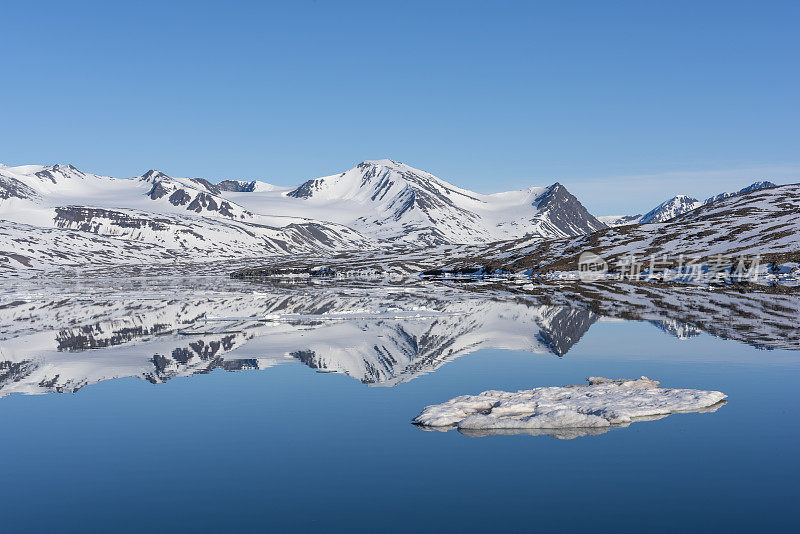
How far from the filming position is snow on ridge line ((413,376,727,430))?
2352 centimetres

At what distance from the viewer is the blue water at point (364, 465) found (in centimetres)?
1602

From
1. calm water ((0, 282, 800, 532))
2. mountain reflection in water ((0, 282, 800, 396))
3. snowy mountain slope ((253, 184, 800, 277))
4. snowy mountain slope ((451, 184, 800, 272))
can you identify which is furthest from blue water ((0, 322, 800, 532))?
snowy mountain slope ((451, 184, 800, 272))

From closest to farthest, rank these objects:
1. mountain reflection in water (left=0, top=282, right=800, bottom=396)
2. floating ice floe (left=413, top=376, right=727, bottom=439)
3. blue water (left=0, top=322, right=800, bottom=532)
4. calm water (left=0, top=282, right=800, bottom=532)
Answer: blue water (left=0, top=322, right=800, bottom=532) → calm water (left=0, top=282, right=800, bottom=532) → floating ice floe (left=413, top=376, right=727, bottom=439) → mountain reflection in water (left=0, top=282, right=800, bottom=396)

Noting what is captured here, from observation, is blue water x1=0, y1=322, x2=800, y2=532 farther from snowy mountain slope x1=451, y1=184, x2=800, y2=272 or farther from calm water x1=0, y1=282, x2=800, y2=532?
snowy mountain slope x1=451, y1=184, x2=800, y2=272

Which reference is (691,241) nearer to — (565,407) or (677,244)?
(677,244)

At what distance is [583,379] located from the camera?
31.9 meters

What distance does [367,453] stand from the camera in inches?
818

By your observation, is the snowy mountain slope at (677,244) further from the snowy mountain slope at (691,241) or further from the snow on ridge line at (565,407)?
the snow on ridge line at (565,407)

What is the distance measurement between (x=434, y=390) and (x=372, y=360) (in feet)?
29.0

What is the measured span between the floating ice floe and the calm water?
82cm

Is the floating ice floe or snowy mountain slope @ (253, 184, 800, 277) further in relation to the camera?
snowy mountain slope @ (253, 184, 800, 277)

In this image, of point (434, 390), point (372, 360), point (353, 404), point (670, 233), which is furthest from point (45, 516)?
point (670, 233)

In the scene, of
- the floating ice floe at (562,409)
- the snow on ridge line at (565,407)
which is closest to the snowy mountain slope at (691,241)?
the snow on ridge line at (565,407)

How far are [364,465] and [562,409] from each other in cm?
832
